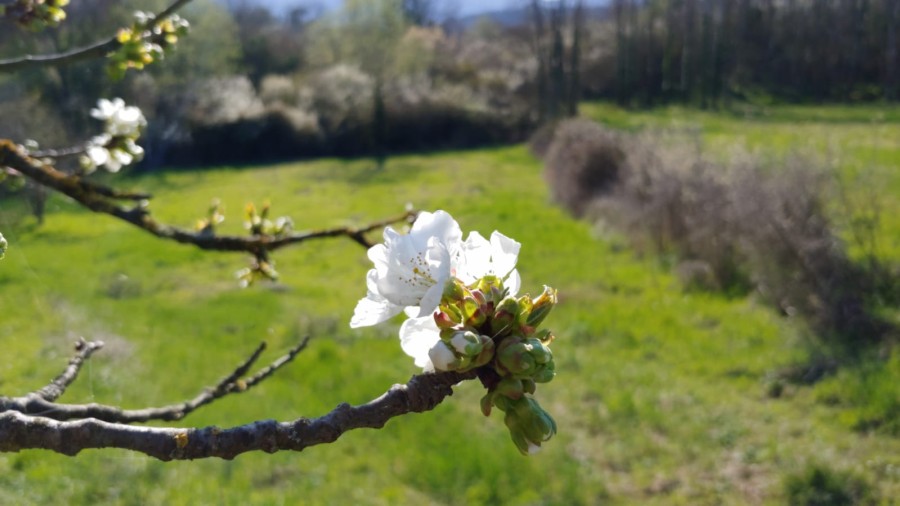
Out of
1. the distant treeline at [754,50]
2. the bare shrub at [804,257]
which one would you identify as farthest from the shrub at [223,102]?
the bare shrub at [804,257]

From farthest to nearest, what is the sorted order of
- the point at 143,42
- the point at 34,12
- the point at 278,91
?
the point at 278,91 → the point at 143,42 → the point at 34,12

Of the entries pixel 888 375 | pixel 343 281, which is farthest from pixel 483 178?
pixel 888 375

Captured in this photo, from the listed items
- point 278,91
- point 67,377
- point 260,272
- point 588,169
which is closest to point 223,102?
point 278,91

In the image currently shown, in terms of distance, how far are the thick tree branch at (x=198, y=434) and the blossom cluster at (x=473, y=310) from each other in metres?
0.12

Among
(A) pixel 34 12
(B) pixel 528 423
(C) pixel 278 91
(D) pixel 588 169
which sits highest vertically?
(A) pixel 34 12

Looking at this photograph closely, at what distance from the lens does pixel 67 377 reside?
1.66 m

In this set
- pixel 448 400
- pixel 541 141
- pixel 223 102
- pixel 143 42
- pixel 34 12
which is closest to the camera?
pixel 34 12

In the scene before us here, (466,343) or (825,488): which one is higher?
(466,343)

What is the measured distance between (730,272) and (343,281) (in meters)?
5.35

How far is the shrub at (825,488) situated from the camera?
17.8ft

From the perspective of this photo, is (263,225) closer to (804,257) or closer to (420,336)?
(420,336)

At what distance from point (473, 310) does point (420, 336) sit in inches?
4.0

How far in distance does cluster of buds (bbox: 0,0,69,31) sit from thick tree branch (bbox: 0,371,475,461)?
1722 mm

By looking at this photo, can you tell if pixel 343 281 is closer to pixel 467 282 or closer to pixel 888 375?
pixel 888 375
